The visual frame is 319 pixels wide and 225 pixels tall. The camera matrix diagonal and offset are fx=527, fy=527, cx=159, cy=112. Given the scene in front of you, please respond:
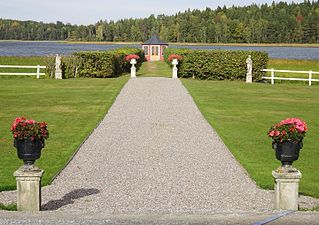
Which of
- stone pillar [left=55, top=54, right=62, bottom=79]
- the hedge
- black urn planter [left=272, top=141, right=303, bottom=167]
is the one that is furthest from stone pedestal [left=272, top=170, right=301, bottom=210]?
the hedge

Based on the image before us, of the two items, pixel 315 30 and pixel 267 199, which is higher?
pixel 315 30

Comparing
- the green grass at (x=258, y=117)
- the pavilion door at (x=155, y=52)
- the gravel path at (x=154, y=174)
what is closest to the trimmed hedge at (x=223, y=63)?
the green grass at (x=258, y=117)

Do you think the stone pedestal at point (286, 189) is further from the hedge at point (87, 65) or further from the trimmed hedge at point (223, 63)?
the trimmed hedge at point (223, 63)

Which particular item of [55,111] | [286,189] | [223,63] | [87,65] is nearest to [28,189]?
[286,189]

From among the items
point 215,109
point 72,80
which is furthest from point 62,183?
point 72,80

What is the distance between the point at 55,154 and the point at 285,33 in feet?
536

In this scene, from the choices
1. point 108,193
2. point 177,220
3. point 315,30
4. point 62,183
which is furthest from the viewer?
point 315,30

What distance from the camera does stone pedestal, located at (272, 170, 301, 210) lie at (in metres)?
6.93

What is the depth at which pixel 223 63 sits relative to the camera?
109ft

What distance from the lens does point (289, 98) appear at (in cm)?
2309

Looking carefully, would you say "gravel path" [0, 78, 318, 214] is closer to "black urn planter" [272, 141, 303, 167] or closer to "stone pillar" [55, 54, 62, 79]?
"black urn planter" [272, 141, 303, 167]

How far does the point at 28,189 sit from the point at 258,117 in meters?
11.2

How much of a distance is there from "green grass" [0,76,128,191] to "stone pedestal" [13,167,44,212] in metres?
1.54

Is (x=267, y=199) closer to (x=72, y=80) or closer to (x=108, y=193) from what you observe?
(x=108, y=193)
